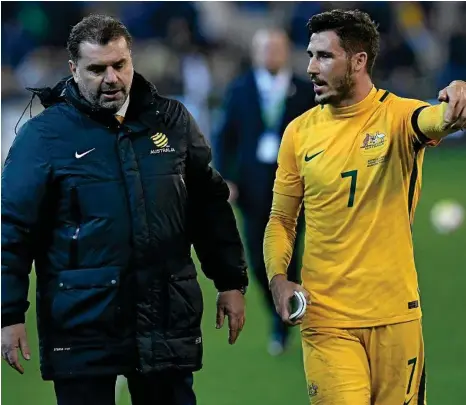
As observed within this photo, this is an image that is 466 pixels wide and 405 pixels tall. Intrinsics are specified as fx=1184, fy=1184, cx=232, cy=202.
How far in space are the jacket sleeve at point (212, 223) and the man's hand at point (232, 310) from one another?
4cm

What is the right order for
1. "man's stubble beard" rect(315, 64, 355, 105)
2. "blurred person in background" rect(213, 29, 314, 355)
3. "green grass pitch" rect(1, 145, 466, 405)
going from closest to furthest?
"man's stubble beard" rect(315, 64, 355, 105)
"green grass pitch" rect(1, 145, 466, 405)
"blurred person in background" rect(213, 29, 314, 355)

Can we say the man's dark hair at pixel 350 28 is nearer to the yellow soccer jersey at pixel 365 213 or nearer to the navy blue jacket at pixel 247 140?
the yellow soccer jersey at pixel 365 213

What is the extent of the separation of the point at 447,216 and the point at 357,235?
8767mm

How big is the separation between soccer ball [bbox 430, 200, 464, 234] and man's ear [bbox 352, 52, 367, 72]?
7919 millimetres

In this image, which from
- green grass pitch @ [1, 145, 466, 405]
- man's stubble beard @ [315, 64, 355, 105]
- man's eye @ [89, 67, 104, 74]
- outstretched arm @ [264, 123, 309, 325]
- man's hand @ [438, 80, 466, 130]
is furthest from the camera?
green grass pitch @ [1, 145, 466, 405]

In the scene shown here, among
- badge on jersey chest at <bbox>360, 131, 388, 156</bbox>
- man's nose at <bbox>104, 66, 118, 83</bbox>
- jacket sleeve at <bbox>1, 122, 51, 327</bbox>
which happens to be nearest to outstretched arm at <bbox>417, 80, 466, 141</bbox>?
badge on jersey chest at <bbox>360, 131, 388, 156</bbox>

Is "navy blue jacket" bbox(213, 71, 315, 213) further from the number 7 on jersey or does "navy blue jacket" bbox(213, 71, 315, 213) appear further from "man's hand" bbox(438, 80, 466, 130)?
"man's hand" bbox(438, 80, 466, 130)

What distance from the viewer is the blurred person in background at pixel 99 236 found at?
448 cm

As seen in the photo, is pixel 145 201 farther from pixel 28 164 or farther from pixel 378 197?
pixel 378 197

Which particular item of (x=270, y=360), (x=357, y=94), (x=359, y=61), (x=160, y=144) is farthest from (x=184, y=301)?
(x=270, y=360)

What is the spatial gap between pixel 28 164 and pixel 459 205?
9.95 m

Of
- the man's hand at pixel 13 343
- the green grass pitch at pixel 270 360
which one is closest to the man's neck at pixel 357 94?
the man's hand at pixel 13 343

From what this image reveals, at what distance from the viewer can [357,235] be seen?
15.1 feet

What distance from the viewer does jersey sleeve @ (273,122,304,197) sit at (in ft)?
15.8
